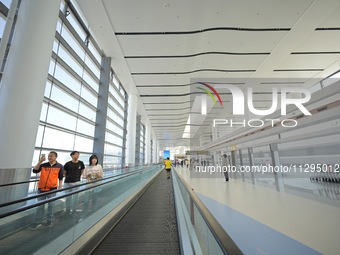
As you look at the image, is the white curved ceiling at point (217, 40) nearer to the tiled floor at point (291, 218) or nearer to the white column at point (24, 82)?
the white column at point (24, 82)

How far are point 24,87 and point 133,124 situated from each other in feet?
38.9

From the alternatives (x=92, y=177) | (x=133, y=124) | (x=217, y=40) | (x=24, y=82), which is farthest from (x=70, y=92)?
(x=133, y=124)

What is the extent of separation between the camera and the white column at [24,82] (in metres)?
3.66

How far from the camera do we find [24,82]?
3896 mm

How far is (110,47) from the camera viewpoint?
9.59 metres

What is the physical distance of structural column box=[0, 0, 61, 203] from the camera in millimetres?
3645

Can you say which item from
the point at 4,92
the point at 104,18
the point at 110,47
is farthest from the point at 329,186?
the point at 110,47

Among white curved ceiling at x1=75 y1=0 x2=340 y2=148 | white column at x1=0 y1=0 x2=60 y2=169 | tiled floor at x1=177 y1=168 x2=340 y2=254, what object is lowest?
tiled floor at x1=177 y1=168 x2=340 y2=254

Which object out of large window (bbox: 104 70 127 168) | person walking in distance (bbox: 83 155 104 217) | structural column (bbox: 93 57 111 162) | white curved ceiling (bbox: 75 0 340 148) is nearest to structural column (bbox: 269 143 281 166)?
white curved ceiling (bbox: 75 0 340 148)

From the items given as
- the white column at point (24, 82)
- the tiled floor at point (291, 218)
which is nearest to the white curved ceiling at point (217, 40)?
the white column at point (24, 82)

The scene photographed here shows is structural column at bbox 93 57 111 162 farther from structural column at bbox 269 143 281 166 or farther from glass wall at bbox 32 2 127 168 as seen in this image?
structural column at bbox 269 143 281 166

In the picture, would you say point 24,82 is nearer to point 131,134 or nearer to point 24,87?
point 24,87

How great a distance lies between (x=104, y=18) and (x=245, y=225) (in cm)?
914

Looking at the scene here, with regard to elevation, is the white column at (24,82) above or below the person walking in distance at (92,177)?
above
